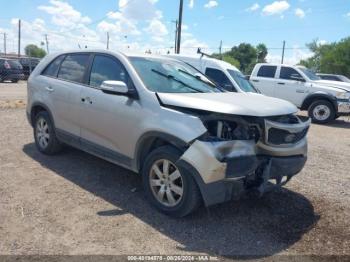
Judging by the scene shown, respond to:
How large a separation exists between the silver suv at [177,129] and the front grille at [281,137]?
0.01 m

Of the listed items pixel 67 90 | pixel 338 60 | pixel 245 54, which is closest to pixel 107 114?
pixel 67 90

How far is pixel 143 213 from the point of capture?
4180 millimetres

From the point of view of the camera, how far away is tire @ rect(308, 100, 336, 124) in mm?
12781

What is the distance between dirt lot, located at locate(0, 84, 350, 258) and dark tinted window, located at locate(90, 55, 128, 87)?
1369mm

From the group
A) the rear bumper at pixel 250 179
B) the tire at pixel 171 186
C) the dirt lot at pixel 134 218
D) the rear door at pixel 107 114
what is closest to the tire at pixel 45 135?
the dirt lot at pixel 134 218

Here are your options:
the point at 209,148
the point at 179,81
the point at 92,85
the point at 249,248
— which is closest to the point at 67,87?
the point at 92,85

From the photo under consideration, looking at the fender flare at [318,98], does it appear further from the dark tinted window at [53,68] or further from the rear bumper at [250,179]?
the dark tinted window at [53,68]

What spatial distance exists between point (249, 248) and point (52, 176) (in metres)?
2.98

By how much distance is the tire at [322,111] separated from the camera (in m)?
12.8

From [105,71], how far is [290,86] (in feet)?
32.5

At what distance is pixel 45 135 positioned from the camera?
6.12 meters

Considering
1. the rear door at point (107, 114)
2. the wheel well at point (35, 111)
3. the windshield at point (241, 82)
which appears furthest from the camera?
the windshield at point (241, 82)

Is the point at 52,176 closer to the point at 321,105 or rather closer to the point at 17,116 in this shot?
the point at 17,116

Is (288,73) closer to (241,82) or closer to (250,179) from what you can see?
(241,82)
